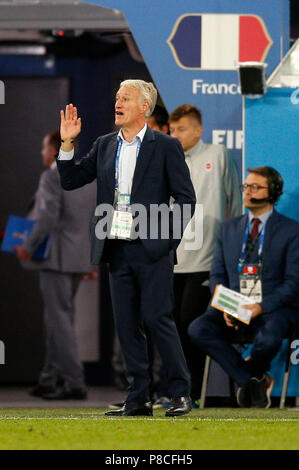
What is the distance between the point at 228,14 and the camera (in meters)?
8.06

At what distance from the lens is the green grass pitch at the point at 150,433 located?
4.83 m

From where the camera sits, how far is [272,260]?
23.8 feet

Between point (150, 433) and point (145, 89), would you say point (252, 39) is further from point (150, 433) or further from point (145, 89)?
point (150, 433)

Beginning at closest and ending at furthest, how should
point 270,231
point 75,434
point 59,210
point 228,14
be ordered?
point 75,434 < point 270,231 < point 228,14 < point 59,210

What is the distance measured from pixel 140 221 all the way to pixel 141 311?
1.52 feet

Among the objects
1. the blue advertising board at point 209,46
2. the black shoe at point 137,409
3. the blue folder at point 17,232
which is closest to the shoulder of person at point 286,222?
the blue advertising board at point 209,46

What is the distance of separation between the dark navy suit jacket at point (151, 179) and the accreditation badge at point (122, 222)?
6cm

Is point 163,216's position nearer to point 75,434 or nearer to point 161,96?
point 75,434

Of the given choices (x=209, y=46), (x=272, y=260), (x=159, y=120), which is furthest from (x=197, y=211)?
(x=209, y=46)

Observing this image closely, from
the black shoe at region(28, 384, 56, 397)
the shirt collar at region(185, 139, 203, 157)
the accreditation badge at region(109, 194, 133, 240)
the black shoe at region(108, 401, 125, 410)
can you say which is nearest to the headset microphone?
the shirt collar at region(185, 139, 203, 157)

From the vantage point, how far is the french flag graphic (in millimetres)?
A: 8055

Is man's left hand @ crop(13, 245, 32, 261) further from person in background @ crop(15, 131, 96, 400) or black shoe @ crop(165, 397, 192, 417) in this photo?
black shoe @ crop(165, 397, 192, 417)

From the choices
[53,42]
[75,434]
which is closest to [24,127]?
[53,42]

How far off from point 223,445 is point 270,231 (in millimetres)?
2648
